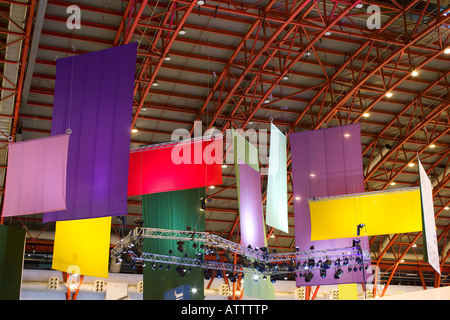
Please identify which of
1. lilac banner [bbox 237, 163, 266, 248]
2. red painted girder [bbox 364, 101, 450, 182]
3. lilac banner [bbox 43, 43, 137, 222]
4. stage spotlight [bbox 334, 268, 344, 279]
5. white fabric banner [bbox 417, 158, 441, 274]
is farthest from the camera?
red painted girder [bbox 364, 101, 450, 182]

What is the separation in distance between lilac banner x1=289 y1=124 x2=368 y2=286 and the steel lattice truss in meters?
4.40

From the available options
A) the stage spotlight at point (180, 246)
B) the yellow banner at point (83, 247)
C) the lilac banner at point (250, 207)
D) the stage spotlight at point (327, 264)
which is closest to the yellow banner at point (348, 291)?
the stage spotlight at point (327, 264)

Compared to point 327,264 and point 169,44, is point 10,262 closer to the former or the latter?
point 169,44

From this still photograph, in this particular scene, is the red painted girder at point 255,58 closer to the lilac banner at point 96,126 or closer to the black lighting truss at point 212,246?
the black lighting truss at point 212,246

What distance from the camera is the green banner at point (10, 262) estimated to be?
1520cm

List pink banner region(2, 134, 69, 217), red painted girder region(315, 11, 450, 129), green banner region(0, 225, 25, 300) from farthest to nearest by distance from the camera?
red painted girder region(315, 11, 450, 129) → green banner region(0, 225, 25, 300) → pink banner region(2, 134, 69, 217)

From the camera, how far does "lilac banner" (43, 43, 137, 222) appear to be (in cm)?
1159

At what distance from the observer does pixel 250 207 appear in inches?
637

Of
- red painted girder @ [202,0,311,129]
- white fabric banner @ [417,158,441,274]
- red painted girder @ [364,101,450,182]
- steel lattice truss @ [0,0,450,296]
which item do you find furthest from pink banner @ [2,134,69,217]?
red painted girder @ [364,101,450,182]

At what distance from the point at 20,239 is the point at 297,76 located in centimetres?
1351

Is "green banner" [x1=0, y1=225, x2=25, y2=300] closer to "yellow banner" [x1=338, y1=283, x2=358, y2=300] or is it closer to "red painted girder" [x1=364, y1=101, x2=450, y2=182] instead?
"yellow banner" [x1=338, y1=283, x2=358, y2=300]

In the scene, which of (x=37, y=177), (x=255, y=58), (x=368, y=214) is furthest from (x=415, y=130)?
(x=37, y=177)

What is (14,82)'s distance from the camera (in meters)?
19.3
